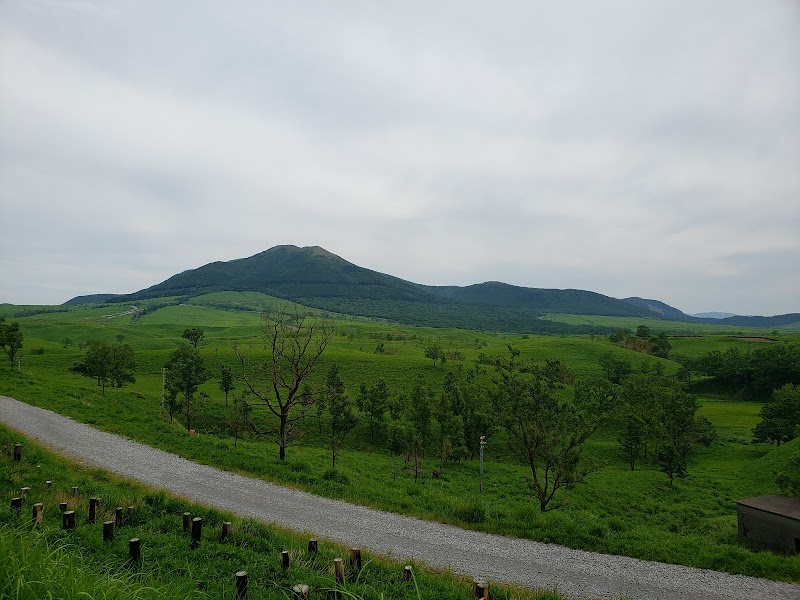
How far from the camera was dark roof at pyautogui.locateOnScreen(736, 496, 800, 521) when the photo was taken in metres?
15.5

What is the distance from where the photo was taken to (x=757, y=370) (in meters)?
83.5

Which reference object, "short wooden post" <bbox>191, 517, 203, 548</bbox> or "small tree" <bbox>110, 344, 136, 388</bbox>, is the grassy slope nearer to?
"short wooden post" <bbox>191, 517, 203, 548</bbox>

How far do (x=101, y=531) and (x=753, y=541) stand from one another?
2218cm

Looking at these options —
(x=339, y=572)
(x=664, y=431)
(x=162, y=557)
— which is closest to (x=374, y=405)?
(x=664, y=431)

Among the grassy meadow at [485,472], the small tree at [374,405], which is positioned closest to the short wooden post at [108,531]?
the grassy meadow at [485,472]

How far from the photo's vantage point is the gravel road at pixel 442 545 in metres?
11.4

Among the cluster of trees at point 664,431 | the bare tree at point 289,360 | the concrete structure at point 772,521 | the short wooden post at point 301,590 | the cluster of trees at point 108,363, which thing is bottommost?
the cluster of trees at point 664,431

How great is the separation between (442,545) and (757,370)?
98183 mm

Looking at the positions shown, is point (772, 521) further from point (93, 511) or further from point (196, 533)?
point (93, 511)

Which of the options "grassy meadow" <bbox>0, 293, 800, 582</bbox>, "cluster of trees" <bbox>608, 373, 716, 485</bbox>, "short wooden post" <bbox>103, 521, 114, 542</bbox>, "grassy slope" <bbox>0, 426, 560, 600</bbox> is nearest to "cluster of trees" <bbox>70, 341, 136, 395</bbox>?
"grassy meadow" <bbox>0, 293, 800, 582</bbox>

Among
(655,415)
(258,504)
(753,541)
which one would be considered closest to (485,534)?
(258,504)

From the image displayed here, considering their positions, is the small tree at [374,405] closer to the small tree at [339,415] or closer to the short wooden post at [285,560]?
the small tree at [339,415]

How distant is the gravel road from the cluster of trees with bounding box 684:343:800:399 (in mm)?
89089

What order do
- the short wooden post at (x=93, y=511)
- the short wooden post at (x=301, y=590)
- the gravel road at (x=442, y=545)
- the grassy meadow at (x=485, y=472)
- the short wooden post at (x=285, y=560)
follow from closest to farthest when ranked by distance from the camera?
the short wooden post at (x=301, y=590)
the short wooden post at (x=285, y=560)
the short wooden post at (x=93, y=511)
the gravel road at (x=442, y=545)
the grassy meadow at (x=485, y=472)
